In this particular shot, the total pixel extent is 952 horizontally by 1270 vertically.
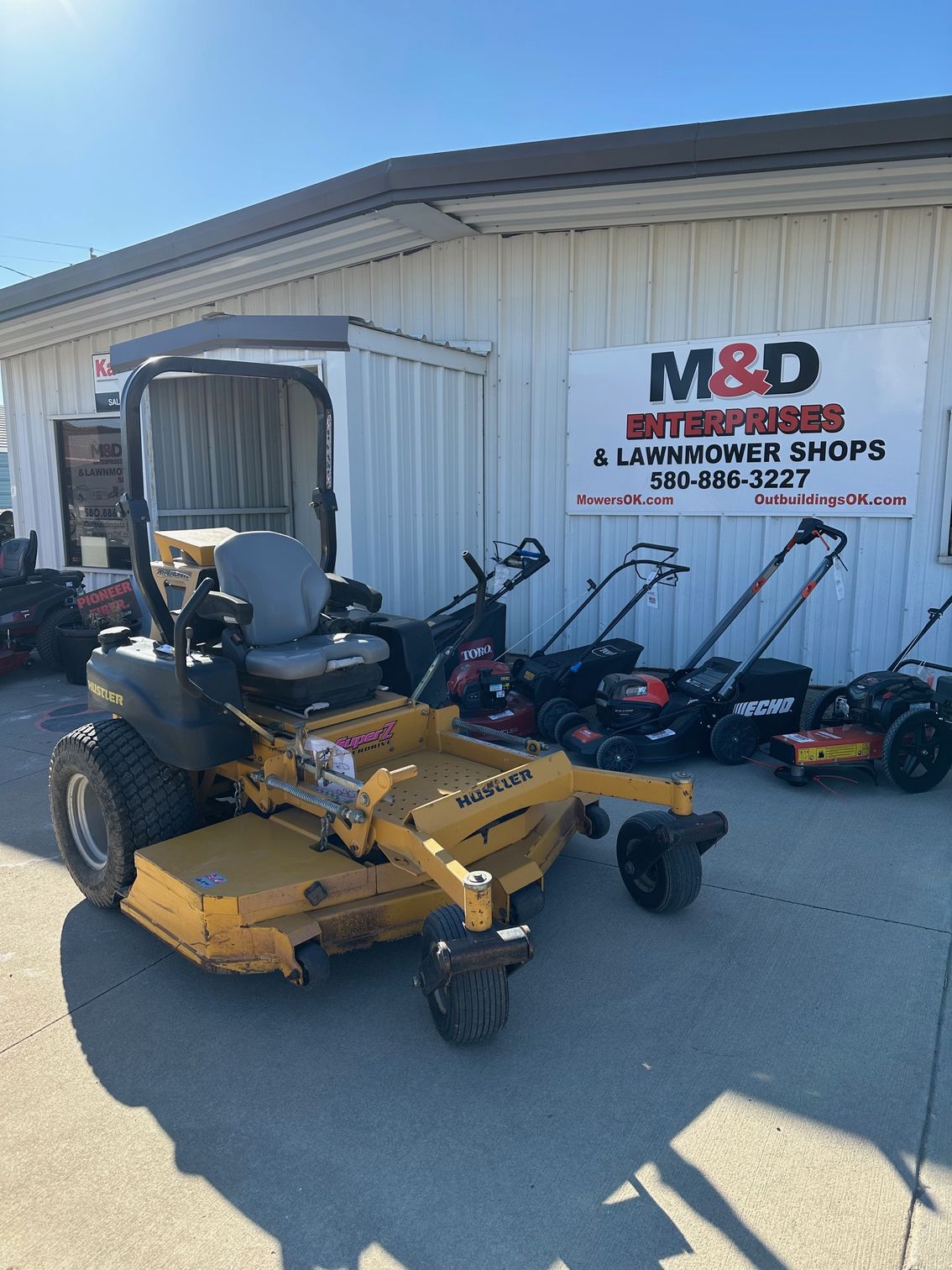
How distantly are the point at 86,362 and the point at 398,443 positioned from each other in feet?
20.2

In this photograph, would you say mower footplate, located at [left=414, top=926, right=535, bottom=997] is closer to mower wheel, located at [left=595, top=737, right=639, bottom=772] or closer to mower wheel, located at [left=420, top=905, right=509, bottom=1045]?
mower wheel, located at [left=420, top=905, right=509, bottom=1045]

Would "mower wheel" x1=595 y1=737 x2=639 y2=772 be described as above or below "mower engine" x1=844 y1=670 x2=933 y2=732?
below

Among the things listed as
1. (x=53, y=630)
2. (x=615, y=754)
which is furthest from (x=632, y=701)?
(x=53, y=630)

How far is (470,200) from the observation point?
22.4 ft

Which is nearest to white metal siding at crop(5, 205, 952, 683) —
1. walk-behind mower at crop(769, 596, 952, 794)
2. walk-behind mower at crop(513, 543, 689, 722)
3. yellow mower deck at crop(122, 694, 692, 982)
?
walk-behind mower at crop(513, 543, 689, 722)

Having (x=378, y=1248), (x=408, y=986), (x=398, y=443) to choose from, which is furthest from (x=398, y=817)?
(x=398, y=443)

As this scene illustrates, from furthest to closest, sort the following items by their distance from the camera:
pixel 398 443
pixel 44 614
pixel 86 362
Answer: pixel 86 362 → pixel 44 614 → pixel 398 443

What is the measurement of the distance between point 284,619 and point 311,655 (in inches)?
15.7

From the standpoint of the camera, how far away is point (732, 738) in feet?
18.8

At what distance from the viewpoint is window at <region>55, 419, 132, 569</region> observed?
34.2 feet

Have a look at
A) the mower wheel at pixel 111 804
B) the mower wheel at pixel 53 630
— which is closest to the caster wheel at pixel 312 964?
the mower wheel at pixel 111 804

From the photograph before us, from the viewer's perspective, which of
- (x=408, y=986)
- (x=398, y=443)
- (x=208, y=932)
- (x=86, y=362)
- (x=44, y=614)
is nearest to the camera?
(x=208, y=932)

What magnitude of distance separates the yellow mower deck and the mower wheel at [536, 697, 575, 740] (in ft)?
6.67

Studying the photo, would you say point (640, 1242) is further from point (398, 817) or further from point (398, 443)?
point (398, 443)
